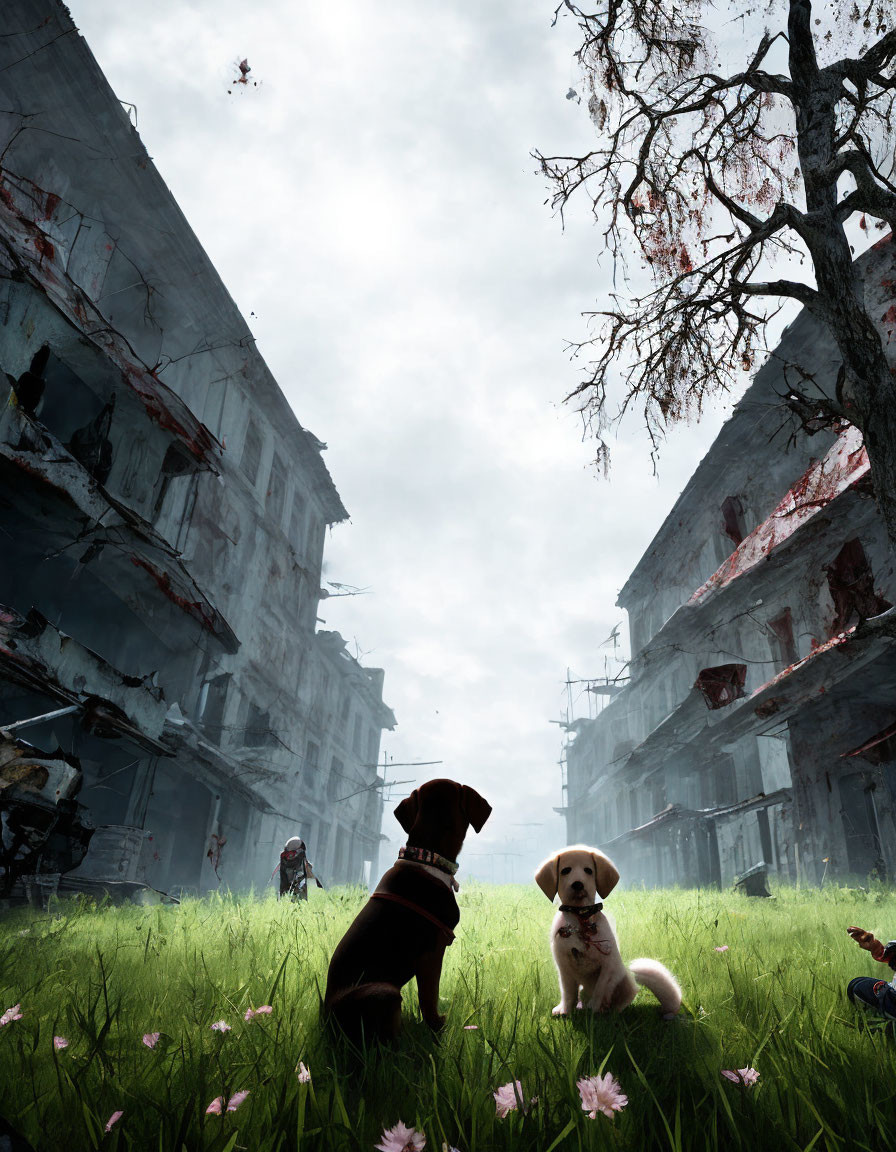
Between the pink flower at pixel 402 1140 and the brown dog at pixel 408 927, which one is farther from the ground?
the brown dog at pixel 408 927

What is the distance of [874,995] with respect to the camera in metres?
2.70

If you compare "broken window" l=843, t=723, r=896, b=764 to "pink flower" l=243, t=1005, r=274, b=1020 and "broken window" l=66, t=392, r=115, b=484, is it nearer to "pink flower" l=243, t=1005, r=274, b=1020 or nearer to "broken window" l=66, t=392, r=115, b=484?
"pink flower" l=243, t=1005, r=274, b=1020

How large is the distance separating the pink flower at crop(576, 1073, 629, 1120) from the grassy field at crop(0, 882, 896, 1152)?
0.12 ft

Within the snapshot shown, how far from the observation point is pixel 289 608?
2575 centimetres

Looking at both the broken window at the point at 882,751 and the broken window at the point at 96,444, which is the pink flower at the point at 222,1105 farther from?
the broken window at the point at 96,444

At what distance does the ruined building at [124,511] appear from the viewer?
414 inches

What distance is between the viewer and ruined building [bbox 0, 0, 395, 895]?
34.5 ft

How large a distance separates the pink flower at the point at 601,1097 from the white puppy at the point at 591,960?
4.44ft

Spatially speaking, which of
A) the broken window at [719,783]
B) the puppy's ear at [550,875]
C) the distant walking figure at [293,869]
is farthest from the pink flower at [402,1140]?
the broken window at [719,783]

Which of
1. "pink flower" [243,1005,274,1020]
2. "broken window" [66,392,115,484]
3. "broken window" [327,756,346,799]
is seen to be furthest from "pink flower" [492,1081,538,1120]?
"broken window" [327,756,346,799]

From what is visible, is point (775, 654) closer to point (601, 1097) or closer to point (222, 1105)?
point (601, 1097)

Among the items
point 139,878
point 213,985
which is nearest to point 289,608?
point 139,878

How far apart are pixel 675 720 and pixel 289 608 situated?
1471 cm

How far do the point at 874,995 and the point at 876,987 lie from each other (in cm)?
5
